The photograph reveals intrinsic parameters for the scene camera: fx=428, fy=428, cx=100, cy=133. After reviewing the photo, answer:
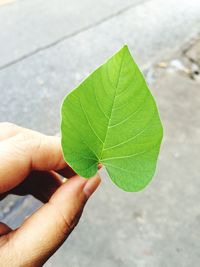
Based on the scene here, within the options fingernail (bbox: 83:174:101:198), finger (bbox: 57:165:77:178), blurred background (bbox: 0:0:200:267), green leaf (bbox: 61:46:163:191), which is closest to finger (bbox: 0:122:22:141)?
finger (bbox: 57:165:77:178)

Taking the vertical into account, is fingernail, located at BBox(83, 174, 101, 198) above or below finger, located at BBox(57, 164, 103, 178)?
above

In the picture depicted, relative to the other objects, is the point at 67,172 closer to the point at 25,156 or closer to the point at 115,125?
the point at 25,156

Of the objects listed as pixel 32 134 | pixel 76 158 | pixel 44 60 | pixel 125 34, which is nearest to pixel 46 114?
pixel 44 60

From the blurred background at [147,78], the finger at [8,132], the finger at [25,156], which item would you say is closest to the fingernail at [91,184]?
the finger at [25,156]

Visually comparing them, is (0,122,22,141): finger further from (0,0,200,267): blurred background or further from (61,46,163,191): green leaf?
(0,0,200,267): blurred background

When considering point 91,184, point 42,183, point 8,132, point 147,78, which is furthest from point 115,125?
point 147,78

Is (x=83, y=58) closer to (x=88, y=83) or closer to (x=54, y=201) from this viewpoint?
(x=54, y=201)

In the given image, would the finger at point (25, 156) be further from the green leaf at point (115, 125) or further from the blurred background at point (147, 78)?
the blurred background at point (147, 78)
